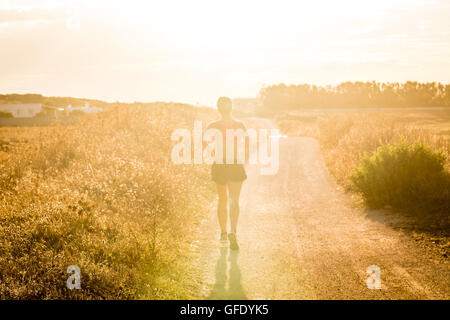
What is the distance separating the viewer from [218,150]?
652 centimetres

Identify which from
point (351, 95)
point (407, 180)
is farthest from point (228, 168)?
point (351, 95)

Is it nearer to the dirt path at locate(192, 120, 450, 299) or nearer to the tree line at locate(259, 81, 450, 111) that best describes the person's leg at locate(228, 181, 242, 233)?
the dirt path at locate(192, 120, 450, 299)

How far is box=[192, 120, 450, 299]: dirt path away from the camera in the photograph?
4836mm

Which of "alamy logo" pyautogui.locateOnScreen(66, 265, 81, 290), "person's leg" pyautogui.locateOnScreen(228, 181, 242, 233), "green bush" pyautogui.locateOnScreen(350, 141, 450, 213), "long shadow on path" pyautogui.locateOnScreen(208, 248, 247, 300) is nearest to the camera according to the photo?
"alamy logo" pyautogui.locateOnScreen(66, 265, 81, 290)

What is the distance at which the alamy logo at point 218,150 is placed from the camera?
6465 mm

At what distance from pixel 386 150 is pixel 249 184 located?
464 centimetres

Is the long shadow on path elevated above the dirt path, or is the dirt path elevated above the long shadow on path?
the dirt path

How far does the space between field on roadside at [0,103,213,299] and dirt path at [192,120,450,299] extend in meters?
0.62

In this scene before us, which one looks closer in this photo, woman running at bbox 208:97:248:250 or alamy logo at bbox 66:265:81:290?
alamy logo at bbox 66:265:81:290

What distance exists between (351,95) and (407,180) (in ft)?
354

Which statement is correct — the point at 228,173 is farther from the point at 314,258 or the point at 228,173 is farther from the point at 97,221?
the point at 97,221

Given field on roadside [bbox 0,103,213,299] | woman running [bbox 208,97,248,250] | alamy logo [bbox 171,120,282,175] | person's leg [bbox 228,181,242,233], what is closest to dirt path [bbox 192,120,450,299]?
person's leg [bbox 228,181,242,233]
